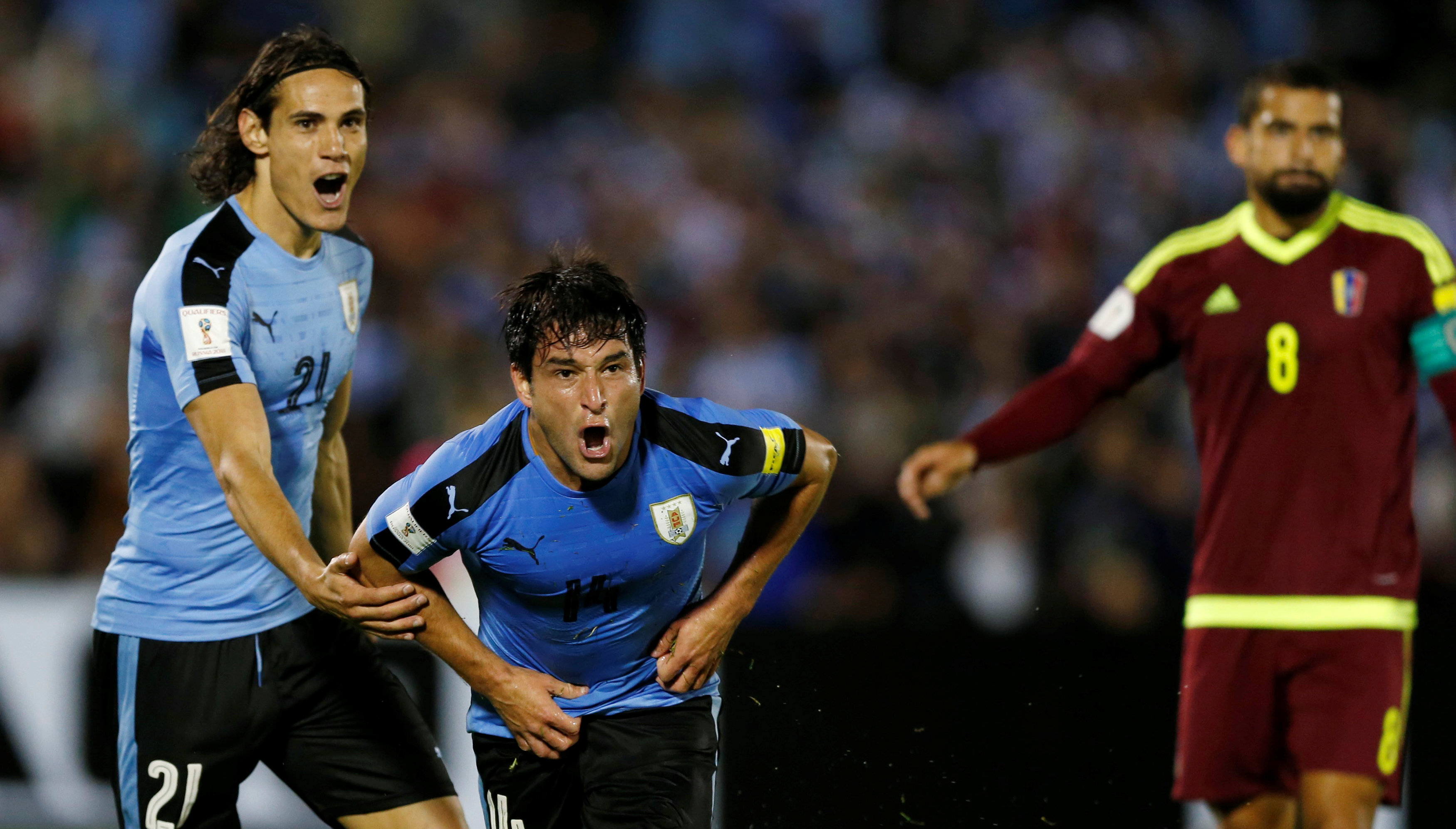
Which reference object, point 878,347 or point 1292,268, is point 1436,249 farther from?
point 878,347

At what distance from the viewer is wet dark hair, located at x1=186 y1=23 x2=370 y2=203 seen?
13.3 feet

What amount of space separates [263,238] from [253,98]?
369mm

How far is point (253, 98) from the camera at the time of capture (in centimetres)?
408

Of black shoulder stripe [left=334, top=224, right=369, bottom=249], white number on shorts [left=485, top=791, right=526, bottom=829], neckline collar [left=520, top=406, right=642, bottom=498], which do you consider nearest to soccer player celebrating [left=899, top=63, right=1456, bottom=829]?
neckline collar [left=520, top=406, right=642, bottom=498]

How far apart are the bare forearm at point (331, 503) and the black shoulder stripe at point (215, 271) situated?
0.58 m

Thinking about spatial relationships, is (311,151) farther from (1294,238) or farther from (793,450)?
(1294,238)

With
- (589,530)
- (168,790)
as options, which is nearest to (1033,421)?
(589,530)

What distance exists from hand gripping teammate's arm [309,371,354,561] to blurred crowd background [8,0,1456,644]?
7.47 ft

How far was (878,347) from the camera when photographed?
25.9 feet

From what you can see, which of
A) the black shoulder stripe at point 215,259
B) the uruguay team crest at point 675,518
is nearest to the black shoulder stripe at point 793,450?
the uruguay team crest at point 675,518

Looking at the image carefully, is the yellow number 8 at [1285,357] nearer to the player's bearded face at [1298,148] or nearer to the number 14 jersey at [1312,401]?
the number 14 jersey at [1312,401]

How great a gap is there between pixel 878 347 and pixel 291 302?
428 cm

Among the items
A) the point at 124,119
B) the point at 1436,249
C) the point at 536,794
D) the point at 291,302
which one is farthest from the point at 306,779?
the point at 124,119

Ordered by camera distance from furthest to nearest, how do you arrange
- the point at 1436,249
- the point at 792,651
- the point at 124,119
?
the point at 124,119
the point at 792,651
the point at 1436,249
